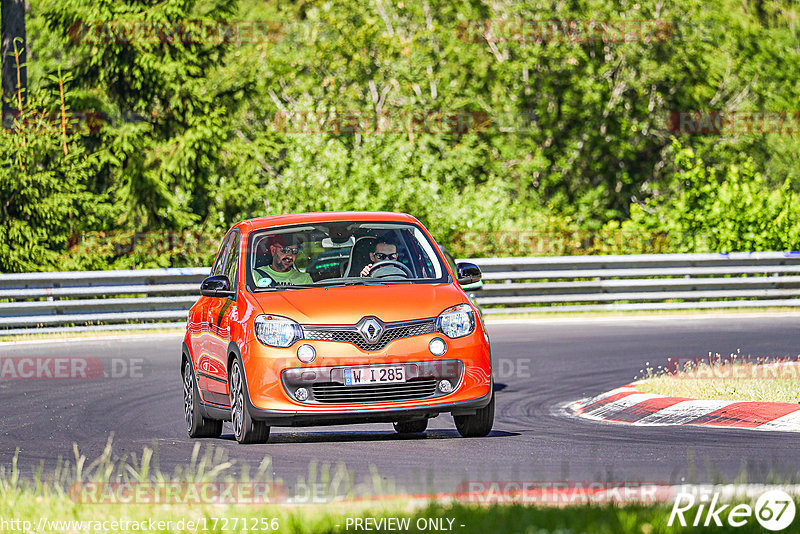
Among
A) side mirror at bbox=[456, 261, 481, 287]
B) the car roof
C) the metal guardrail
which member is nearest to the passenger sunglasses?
the car roof

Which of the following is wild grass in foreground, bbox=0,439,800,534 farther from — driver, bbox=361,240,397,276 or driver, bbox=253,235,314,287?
driver, bbox=361,240,397,276

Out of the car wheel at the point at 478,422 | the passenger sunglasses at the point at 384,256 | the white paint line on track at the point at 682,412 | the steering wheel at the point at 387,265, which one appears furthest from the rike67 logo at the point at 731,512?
the white paint line on track at the point at 682,412

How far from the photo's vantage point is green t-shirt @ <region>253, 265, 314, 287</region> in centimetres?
1007

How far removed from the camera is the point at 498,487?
720 cm

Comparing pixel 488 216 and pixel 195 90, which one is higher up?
pixel 195 90

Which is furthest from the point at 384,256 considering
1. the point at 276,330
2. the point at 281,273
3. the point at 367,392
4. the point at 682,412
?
the point at 682,412

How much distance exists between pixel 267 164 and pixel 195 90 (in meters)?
5.75

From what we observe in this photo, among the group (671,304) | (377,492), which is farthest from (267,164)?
(377,492)

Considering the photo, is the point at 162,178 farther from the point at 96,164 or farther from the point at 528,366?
the point at 528,366

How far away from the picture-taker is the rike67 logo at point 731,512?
5801 millimetres

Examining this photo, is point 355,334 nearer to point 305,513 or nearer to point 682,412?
point 305,513

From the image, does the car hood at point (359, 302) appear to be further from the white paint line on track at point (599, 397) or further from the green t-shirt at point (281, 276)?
the white paint line on track at point (599, 397)

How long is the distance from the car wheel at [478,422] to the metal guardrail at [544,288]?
1202 centimetres

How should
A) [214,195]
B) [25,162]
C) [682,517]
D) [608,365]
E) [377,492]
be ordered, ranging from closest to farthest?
A: [682,517] < [377,492] < [608,365] < [25,162] < [214,195]
